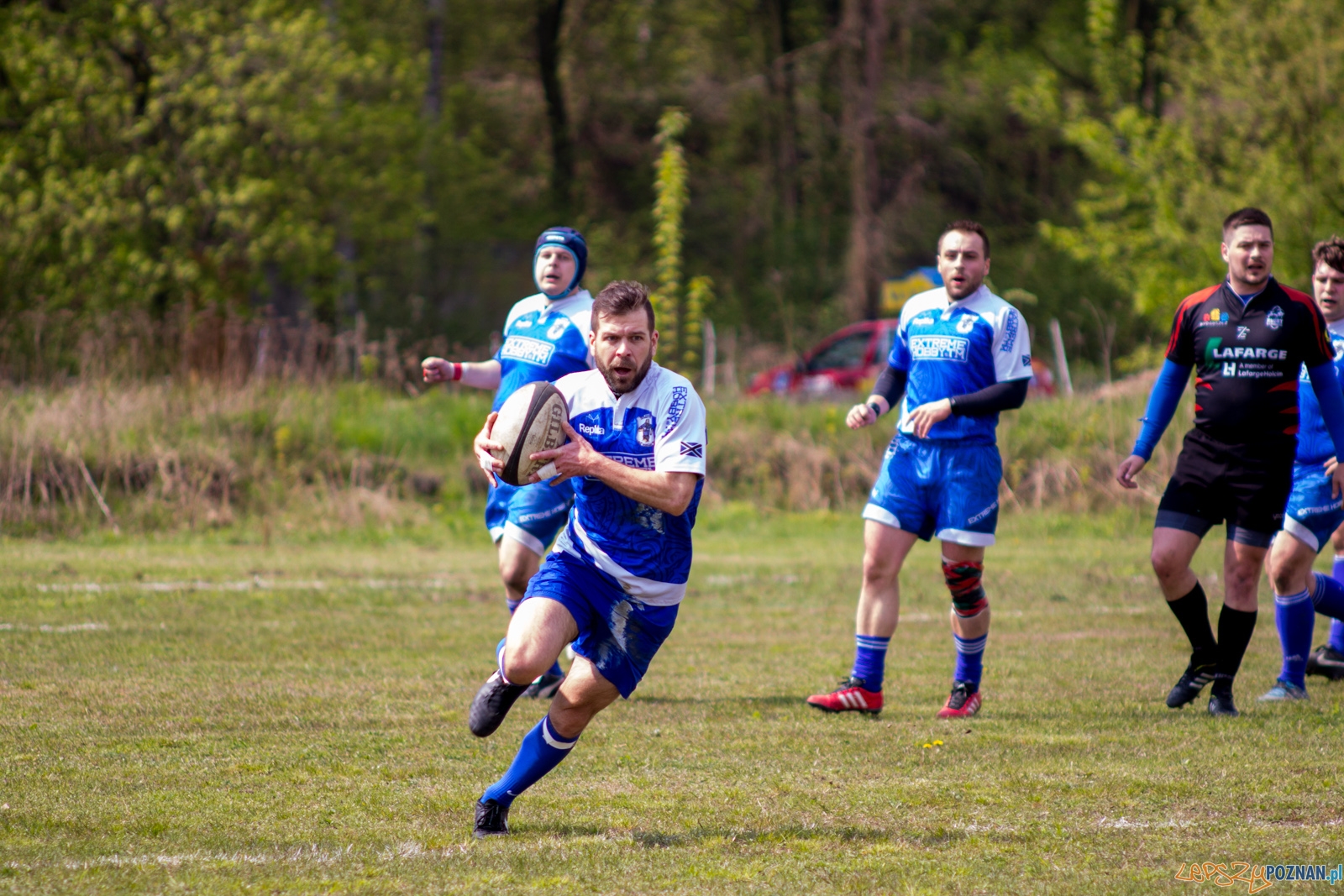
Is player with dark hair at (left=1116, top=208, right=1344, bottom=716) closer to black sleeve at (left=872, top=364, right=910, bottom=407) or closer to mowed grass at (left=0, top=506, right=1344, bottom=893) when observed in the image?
mowed grass at (left=0, top=506, right=1344, bottom=893)

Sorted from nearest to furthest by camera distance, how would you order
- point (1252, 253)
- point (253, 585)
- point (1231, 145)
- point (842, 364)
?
point (1252, 253) → point (253, 585) → point (1231, 145) → point (842, 364)

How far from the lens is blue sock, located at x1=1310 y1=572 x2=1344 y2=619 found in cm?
721

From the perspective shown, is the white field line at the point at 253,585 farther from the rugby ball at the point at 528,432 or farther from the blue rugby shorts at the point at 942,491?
the rugby ball at the point at 528,432

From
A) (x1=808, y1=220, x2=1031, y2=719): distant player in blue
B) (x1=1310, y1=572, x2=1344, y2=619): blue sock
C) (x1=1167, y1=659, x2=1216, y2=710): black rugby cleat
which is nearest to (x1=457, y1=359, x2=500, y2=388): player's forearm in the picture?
(x1=808, y1=220, x2=1031, y2=719): distant player in blue

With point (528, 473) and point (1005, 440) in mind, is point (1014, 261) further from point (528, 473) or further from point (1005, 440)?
point (528, 473)

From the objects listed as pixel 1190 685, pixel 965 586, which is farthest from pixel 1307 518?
pixel 965 586

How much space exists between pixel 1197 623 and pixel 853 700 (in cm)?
169

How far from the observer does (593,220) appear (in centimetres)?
3784

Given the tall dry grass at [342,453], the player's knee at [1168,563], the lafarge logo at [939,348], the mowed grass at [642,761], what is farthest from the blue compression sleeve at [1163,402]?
the tall dry grass at [342,453]

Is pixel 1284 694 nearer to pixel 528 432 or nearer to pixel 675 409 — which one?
pixel 675 409

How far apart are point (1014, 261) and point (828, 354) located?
13.6 metres

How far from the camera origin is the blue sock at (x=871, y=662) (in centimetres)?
636

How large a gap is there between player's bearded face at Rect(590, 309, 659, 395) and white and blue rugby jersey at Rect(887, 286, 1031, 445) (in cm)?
229

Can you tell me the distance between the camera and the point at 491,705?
4195mm
